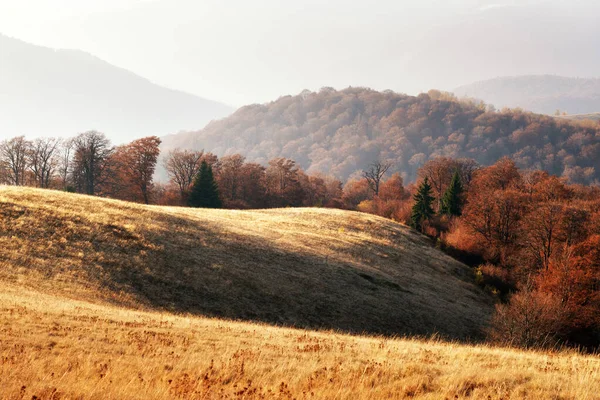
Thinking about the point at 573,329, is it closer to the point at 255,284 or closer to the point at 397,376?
the point at 255,284

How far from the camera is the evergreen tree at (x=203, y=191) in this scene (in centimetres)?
8475

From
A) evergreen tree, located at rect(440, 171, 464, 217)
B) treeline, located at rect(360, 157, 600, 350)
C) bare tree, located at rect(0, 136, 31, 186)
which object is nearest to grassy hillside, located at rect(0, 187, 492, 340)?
treeline, located at rect(360, 157, 600, 350)

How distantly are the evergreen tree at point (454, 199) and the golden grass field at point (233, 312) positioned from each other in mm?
27361

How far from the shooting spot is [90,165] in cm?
8144

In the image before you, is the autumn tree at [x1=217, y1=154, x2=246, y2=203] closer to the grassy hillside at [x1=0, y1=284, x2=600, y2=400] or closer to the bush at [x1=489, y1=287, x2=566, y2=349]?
the bush at [x1=489, y1=287, x2=566, y2=349]

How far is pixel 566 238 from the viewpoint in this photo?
59.1 m

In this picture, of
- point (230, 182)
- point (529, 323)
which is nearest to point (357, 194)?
point (230, 182)

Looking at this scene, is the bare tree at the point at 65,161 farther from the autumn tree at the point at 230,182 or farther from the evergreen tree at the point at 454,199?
the evergreen tree at the point at 454,199

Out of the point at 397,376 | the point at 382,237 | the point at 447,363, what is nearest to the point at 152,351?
the point at 397,376

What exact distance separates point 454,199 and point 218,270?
6841 centimetres

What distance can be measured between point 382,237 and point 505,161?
4979cm

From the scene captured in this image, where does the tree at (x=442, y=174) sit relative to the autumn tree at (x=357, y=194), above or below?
above

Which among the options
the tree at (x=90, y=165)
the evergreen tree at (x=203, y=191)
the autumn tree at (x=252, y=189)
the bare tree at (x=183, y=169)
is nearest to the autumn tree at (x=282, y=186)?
the autumn tree at (x=252, y=189)

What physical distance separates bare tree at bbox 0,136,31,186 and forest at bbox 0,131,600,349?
20 centimetres
